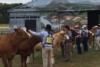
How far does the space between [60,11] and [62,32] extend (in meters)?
11.0

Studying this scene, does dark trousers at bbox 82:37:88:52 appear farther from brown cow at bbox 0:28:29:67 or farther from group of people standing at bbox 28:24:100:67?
brown cow at bbox 0:28:29:67

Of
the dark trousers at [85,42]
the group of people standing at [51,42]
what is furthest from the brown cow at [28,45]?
the dark trousers at [85,42]

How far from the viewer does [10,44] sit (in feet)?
44.3

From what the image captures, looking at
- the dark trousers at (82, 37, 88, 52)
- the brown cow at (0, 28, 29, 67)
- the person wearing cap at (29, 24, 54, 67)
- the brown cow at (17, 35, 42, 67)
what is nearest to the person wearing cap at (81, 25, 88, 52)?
the dark trousers at (82, 37, 88, 52)

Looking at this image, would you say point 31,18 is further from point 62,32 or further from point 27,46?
point 27,46

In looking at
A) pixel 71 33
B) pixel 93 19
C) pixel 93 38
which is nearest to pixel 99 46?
pixel 93 38

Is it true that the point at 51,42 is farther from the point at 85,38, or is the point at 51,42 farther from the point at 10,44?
the point at 85,38

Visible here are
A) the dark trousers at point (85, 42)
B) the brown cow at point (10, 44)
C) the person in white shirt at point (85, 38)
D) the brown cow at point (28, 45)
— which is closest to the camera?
the brown cow at point (10, 44)

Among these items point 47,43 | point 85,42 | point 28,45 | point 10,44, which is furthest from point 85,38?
point 10,44

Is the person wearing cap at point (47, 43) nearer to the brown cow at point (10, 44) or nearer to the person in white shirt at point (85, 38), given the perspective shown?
the brown cow at point (10, 44)

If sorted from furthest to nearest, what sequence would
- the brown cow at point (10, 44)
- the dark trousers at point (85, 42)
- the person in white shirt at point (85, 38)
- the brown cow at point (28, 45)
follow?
the dark trousers at point (85, 42) → the person in white shirt at point (85, 38) → the brown cow at point (28, 45) → the brown cow at point (10, 44)

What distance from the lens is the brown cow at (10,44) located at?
43.6ft

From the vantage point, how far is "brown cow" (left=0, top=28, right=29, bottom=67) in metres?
13.3

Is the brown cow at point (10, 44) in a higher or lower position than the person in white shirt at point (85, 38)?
higher
